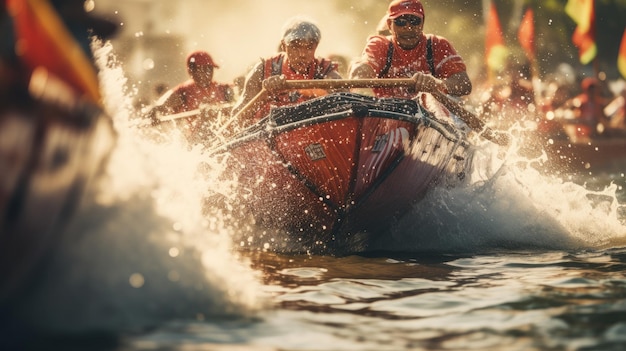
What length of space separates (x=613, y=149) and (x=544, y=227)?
11.0m

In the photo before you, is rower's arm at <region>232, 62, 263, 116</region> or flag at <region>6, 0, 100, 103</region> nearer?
flag at <region>6, 0, 100, 103</region>

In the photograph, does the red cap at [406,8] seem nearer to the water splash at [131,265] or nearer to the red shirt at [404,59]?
the red shirt at [404,59]

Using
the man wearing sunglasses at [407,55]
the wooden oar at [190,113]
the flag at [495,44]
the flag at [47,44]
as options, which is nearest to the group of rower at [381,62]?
the man wearing sunglasses at [407,55]

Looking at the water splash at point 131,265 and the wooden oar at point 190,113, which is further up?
the wooden oar at point 190,113

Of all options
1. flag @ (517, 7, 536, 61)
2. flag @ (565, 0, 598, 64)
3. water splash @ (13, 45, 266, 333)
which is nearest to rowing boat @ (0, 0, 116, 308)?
water splash @ (13, 45, 266, 333)

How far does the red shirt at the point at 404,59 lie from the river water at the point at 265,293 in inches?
93.6

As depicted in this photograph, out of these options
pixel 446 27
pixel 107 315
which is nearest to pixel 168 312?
pixel 107 315

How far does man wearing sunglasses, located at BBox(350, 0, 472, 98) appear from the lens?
9.29 meters

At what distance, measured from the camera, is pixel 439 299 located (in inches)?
217

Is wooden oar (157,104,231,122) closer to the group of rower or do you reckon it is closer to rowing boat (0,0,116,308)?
the group of rower

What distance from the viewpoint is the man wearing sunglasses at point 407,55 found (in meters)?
9.29

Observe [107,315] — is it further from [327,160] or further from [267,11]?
[267,11]

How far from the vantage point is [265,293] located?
5.63 m

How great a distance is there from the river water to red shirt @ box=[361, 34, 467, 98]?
93.6 inches
